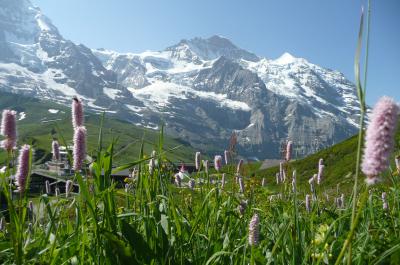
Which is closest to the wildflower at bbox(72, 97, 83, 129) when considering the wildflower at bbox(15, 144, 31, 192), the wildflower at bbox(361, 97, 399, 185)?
the wildflower at bbox(15, 144, 31, 192)

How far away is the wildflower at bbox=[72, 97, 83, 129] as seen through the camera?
3.31 meters

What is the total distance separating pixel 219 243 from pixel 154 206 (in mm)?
640

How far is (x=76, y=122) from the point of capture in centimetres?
330

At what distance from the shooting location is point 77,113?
3.33 metres

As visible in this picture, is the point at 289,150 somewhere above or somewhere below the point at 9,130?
below

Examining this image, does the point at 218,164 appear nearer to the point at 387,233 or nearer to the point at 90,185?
the point at 387,233

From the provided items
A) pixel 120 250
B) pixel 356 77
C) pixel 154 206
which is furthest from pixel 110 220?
pixel 356 77

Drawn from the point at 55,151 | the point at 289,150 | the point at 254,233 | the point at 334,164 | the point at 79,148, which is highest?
the point at 79,148

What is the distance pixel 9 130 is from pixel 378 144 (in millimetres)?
2578

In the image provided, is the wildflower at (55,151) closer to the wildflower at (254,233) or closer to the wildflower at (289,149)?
the wildflower at (254,233)

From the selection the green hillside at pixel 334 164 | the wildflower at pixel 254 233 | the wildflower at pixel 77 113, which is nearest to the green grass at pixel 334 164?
the green hillside at pixel 334 164

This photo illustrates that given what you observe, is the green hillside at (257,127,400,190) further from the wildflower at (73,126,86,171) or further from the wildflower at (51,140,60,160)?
the wildflower at (73,126,86,171)

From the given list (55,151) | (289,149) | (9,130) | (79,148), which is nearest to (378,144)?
(79,148)

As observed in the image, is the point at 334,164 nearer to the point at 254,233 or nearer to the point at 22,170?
the point at 254,233
